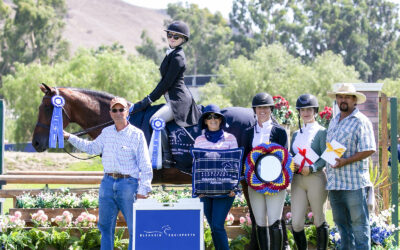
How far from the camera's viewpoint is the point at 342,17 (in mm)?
80938

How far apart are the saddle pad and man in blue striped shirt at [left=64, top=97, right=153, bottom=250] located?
51 cm

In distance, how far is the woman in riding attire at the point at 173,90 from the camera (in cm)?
715

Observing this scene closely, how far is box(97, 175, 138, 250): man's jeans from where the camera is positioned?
584cm

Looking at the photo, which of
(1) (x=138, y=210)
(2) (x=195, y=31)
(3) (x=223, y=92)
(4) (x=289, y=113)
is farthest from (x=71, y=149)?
(2) (x=195, y=31)

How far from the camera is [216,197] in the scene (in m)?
5.93

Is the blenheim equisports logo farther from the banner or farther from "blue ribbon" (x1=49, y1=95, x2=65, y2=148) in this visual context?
"blue ribbon" (x1=49, y1=95, x2=65, y2=148)

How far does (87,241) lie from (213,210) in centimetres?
183

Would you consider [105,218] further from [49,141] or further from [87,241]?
[49,141]

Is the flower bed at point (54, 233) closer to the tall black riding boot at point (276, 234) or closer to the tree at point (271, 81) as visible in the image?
the tall black riding boot at point (276, 234)

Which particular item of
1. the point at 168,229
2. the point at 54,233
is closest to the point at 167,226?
the point at 168,229

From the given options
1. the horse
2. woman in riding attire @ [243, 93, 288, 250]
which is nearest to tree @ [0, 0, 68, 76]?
the horse

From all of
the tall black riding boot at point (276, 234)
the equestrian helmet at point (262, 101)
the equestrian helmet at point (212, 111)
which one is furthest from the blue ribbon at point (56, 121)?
the tall black riding boot at point (276, 234)

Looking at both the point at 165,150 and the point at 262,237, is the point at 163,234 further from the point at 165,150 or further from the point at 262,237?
the point at 165,150

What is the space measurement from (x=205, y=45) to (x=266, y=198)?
8050 centimetres
